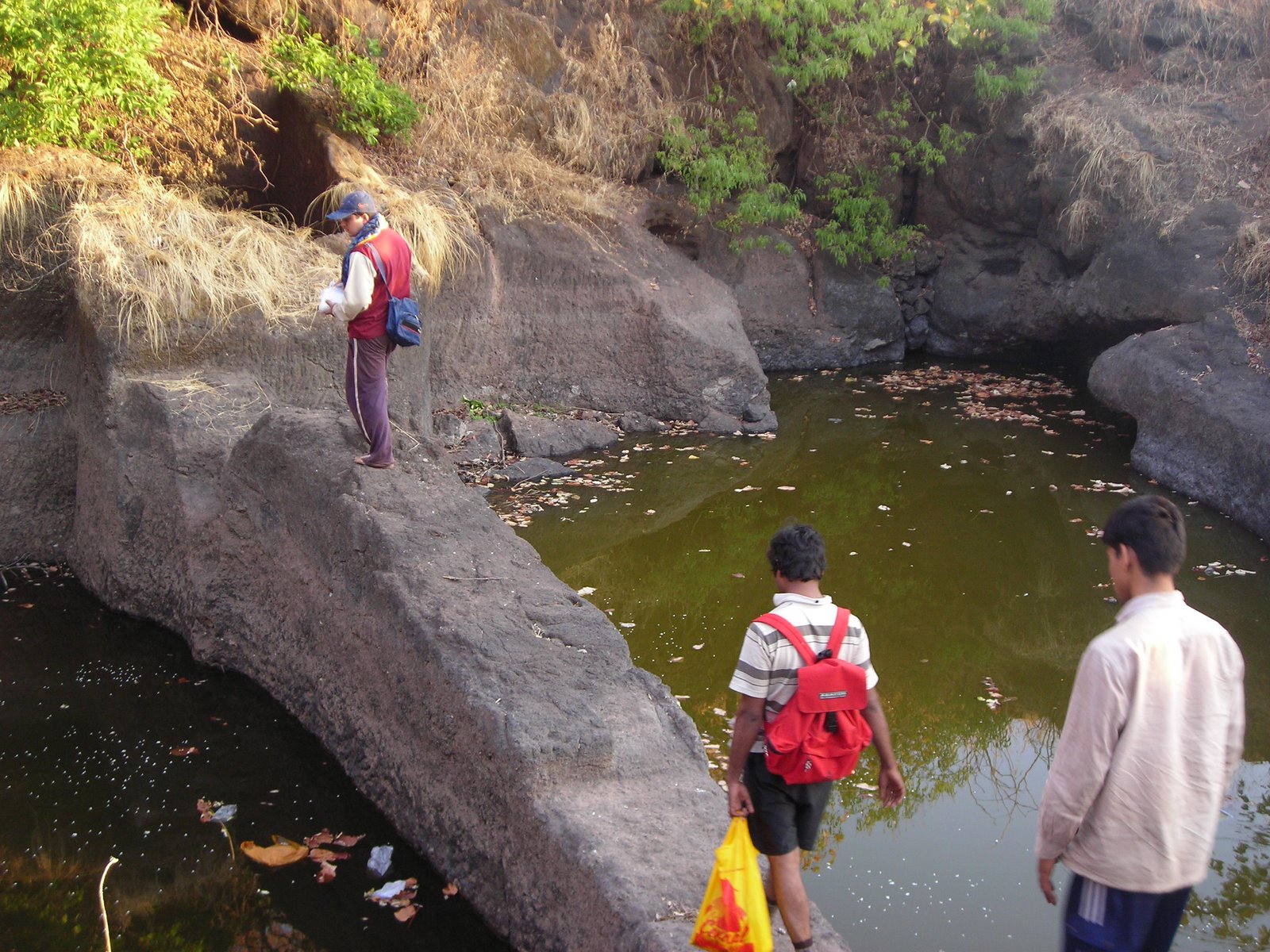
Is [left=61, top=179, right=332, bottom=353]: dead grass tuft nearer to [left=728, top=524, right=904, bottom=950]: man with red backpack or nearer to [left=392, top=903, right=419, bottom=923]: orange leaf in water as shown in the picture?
[left=392, top=903, right=419, bottom=923]: orange leaf in water

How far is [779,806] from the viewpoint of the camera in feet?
10.6

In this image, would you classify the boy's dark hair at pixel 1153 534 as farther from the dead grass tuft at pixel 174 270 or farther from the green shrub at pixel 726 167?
the green shrub at pixel 726 167

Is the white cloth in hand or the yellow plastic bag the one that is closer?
the yellow plastic bag

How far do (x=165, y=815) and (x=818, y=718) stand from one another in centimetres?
325

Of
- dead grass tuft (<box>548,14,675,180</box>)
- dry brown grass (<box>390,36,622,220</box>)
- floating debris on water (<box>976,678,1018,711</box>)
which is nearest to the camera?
floating debris on water (<box>976,678,1018,711</box>)

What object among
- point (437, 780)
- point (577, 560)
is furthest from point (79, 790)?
point (577, 560)

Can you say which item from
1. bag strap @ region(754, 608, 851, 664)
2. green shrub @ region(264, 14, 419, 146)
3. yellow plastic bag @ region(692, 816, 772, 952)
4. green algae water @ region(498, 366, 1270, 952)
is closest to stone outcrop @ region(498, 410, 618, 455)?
green algae water @ region(498, 366, 1270, 952)

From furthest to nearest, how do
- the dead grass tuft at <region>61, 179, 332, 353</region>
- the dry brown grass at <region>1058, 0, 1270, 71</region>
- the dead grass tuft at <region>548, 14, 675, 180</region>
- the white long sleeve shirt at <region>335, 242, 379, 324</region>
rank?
the dry brown grass at <region>1058, 0, 1270, 71</region>, the dead grass tuft at <region>548, 14, 675, 180</region>, the dead grass tuft at <region>61, 179, 332, 353</region>, the white long sleeve shirt at <region>335, 242, 379, 324</region>

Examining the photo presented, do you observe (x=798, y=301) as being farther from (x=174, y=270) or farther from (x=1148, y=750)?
(x=1148, y=750)

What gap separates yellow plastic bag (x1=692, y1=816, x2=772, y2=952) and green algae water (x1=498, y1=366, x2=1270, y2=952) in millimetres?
1478

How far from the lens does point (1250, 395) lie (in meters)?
9.42

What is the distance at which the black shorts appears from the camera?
321 cm

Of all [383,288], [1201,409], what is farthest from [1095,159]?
[383,288]

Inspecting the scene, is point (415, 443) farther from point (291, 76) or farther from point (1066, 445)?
point (1066, 445)
